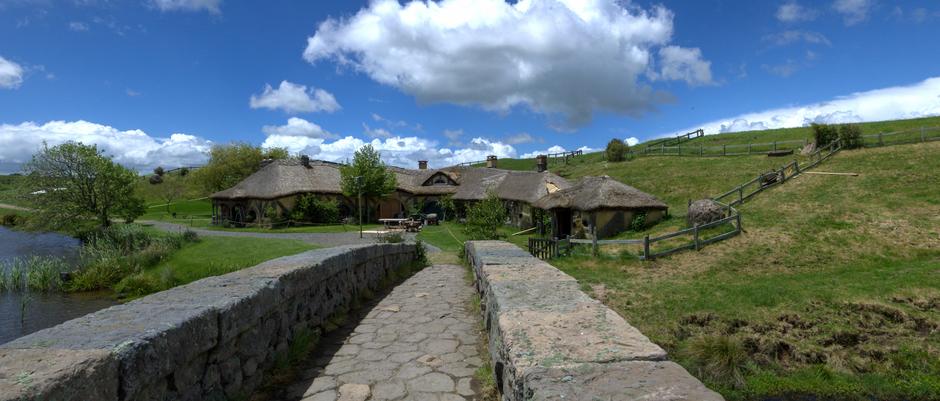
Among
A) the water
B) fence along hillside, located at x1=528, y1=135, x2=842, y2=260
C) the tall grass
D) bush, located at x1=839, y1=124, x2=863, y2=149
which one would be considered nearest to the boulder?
fence along hillside, located at x1=528, y1=135, x2=842, y2=260

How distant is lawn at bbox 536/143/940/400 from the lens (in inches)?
324

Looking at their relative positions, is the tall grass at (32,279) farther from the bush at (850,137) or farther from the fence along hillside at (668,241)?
the bush at (850,137)

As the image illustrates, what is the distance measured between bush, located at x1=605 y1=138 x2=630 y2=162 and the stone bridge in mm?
44124

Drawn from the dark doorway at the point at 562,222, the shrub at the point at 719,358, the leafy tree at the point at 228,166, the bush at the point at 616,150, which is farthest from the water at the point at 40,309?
the bush at the point at 616,150

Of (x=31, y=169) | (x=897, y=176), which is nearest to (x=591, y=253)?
(x=897, y=176)

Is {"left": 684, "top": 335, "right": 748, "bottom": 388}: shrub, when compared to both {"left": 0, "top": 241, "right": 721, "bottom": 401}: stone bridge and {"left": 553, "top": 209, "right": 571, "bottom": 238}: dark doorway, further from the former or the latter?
{"left": 553, "top": 209, "right": 571, "bottom": 238}: dark doorway

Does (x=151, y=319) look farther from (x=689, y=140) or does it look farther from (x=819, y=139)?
(x=689, y=140)

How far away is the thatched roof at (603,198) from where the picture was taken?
2309 cm

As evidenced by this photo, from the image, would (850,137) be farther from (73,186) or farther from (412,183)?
(73,186)

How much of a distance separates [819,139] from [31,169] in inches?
1968

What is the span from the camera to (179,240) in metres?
24.1

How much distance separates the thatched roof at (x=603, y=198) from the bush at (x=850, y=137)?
58.8 feet

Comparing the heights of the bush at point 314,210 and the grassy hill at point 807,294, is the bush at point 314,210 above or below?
above

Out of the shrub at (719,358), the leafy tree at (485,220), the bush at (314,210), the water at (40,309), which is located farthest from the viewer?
the bush at (314,210)
